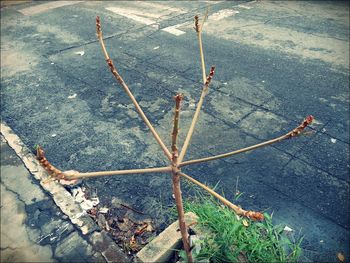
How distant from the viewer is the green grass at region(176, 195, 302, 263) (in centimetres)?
228

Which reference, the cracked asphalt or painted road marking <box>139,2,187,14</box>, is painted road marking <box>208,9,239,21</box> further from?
painted road marking <box>139,2,187,14</box>

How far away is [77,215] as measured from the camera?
115 inches

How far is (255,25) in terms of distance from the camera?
7.55m

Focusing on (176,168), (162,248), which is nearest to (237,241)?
(162,248)

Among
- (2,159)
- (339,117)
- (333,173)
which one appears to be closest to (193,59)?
(339,117)

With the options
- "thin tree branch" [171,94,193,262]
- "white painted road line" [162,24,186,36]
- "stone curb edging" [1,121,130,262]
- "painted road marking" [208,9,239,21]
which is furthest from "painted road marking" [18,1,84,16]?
"thin tree branch" [171,94,193,262]

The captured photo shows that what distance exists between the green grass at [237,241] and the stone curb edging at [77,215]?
0.73 meters

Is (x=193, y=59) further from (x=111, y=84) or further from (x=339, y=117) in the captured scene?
(x=339, y=117)

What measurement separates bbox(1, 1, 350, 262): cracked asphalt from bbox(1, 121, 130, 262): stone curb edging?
0.98ft

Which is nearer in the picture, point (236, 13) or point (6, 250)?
point (6, 250)

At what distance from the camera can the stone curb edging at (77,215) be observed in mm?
2570

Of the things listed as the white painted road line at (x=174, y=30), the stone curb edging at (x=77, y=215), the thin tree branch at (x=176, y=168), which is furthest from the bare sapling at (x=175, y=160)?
the white painted road line at (x=174, y=30)

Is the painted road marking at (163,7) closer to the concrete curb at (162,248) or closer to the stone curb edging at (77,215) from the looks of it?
the stone curb edging at (77,215)

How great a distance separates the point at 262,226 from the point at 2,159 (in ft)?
10.5
